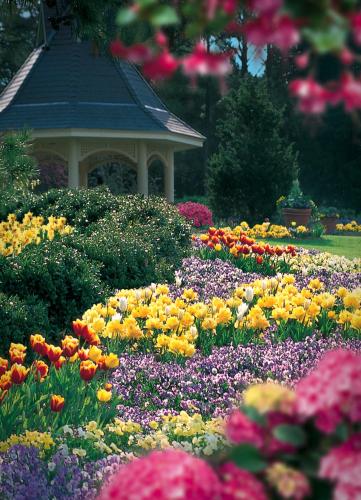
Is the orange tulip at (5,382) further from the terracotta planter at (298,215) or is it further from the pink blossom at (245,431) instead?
the terracotta planter at (298,215)

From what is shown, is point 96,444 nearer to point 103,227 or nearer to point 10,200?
point 103,227

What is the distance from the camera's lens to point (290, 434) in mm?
1045

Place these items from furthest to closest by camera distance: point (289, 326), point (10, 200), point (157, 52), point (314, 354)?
point (10, 200) → point (289, 326) → point (314, 354) → point (157, 52)

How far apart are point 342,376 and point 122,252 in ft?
25.4

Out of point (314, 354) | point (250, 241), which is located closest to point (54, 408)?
point (314, 354)

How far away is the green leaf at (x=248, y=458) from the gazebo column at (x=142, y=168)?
19.4m

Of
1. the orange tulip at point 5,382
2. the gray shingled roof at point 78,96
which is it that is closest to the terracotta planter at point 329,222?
the gray shingled roof at point 78,96

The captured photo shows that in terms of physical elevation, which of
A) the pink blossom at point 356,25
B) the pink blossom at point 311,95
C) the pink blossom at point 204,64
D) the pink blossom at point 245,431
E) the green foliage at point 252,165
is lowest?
the green foliage at point 252,165

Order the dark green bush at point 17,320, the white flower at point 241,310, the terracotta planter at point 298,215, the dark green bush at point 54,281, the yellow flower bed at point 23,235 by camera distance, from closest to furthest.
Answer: the dark green bush at point 17,320 → the white flower at point 241,310 → the dark green bush at point 54,281 → the yellow flower bed at point 23,235 → the terracotta planter at point 298,215

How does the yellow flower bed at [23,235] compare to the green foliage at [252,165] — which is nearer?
the yellow flower bed at [23,235]

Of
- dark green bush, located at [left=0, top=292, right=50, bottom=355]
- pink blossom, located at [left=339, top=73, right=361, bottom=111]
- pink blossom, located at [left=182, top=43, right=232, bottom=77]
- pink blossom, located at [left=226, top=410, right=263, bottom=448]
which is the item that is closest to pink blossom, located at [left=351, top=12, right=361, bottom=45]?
pink blossom, located at [left=339, top=73, right=361, bottom=111]

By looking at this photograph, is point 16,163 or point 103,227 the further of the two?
point 16,163

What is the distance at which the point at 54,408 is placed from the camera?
3557 mm

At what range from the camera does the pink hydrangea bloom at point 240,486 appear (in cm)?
104
